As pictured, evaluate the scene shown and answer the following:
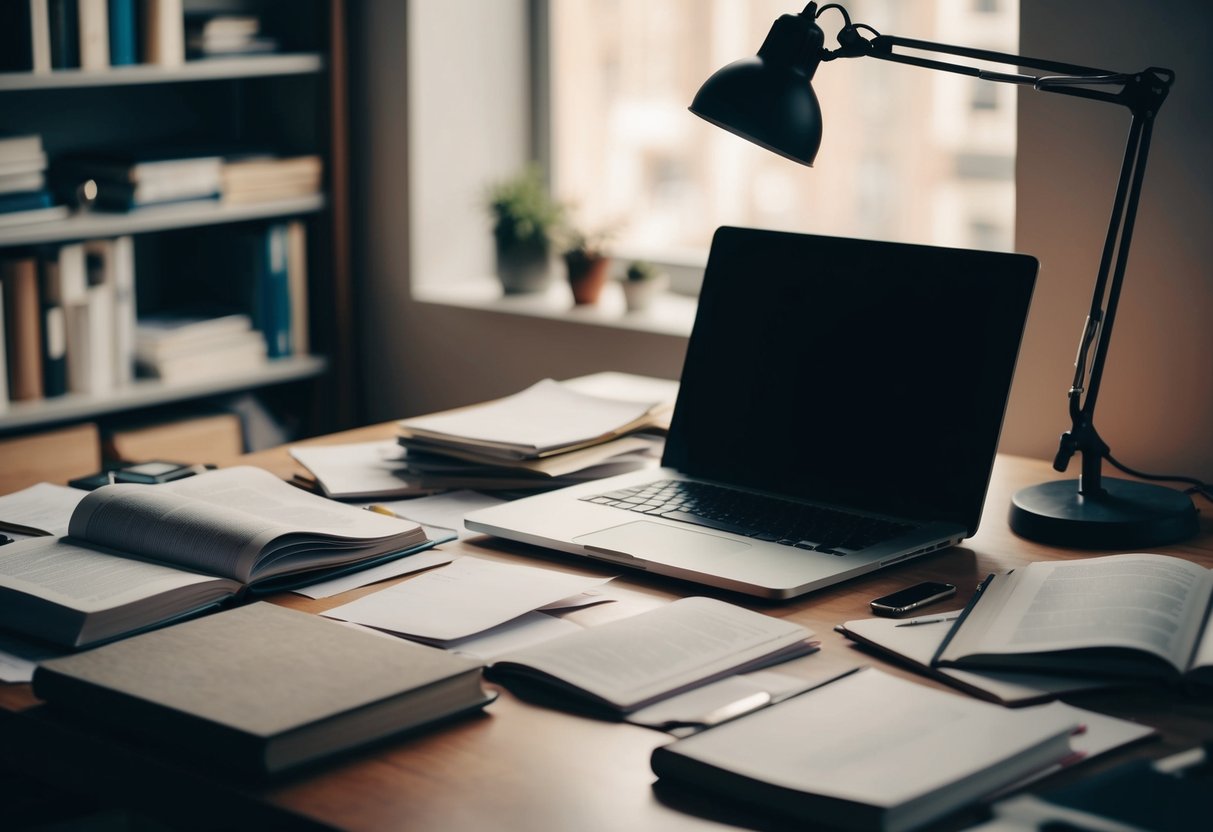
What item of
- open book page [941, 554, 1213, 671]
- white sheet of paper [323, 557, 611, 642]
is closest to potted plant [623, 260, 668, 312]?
white sheet of paper [323, 557, 611, 642]

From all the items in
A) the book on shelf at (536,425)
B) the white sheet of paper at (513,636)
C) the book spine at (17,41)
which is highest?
the book spine at (17,41)

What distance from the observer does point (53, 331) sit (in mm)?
2529

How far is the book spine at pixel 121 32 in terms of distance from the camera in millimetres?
2502

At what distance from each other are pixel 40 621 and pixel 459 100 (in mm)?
1876

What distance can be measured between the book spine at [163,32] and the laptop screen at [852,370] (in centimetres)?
140

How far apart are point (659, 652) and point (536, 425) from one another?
0.67 metres

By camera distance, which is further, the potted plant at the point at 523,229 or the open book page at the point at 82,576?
the potted plant at the point at 523,229

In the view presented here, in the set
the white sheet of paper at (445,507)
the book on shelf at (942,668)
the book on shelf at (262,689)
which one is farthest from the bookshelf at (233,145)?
the book on shelf at (942,668)

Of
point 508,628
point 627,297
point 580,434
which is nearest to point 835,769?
point 508,628

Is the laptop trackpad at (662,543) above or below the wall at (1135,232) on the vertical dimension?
→ below

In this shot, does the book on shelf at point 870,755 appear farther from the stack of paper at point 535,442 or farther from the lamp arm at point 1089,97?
the stack of paper at point 535,442

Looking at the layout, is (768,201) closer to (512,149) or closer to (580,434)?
(512,149)

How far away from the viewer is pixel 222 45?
2.70 m

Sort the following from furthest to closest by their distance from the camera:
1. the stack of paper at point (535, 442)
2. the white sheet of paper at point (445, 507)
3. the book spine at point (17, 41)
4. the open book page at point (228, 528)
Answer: the book spine at point (17, 41)
the stack of paper at point (535, 442)
the white sheet of paper at point (445, 507)
the open book page at point (228, 528)
